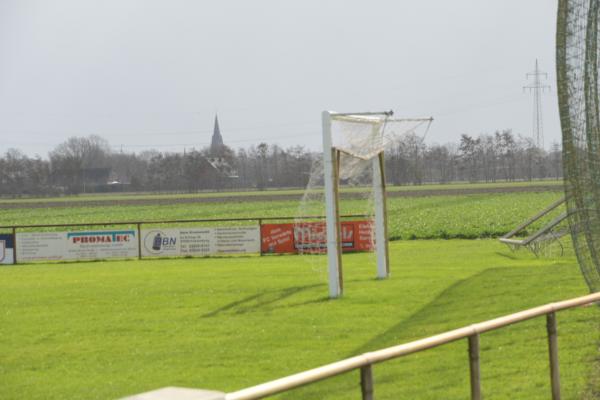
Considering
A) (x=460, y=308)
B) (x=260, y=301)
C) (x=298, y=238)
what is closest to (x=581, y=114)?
(x=460, y=308)

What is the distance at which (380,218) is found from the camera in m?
22.5

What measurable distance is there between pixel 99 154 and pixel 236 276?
14281 centimetres

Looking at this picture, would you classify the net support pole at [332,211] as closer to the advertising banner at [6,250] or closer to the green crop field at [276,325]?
the green crop field at [276,325]

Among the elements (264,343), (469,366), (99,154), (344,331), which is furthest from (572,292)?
(99,154)

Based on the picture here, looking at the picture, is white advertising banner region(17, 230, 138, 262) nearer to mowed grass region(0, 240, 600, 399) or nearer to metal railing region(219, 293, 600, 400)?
mowed grass region(0, 240, 600, 399)

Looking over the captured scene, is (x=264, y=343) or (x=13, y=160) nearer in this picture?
(x=264, y=343)

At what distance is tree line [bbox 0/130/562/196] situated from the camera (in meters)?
134

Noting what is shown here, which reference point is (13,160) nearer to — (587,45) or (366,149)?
(366,149)

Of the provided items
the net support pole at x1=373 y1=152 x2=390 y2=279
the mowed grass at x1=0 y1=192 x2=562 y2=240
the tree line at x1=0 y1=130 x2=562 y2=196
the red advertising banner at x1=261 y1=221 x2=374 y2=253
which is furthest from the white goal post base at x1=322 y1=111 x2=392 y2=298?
the tree line at x1=0 y1=130 x2=562 y2=196

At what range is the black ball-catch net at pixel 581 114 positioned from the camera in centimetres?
1162

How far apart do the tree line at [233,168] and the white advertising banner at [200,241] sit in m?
93.4

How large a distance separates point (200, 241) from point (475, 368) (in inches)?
1077

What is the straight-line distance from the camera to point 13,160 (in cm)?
13975

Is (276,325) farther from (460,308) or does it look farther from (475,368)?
(475,368)
